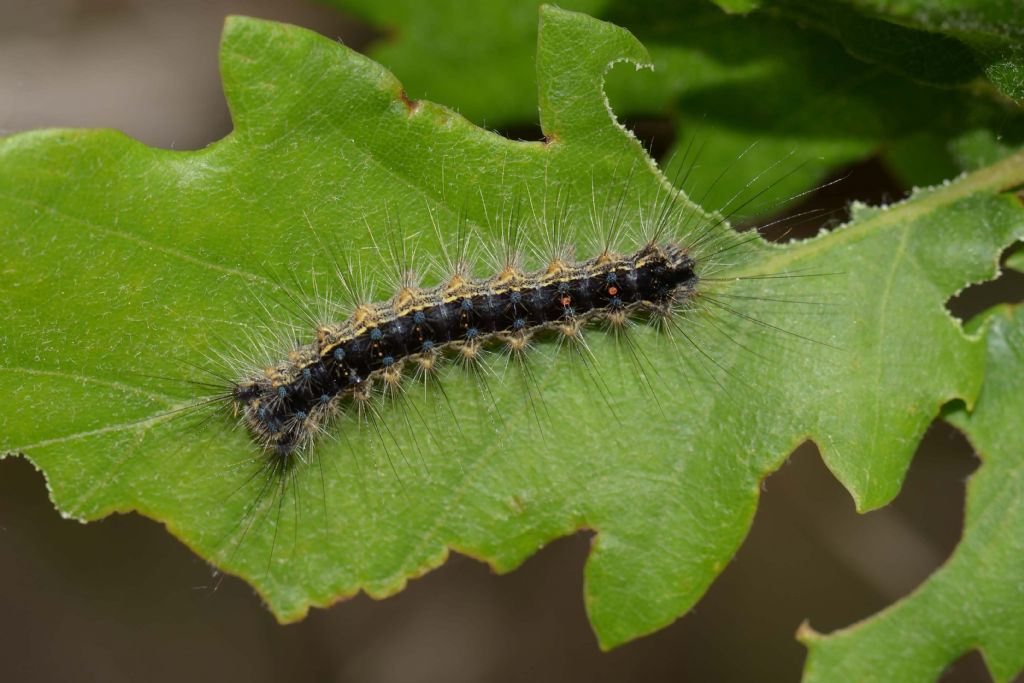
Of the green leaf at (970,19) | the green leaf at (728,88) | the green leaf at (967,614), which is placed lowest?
the green leaf at (967,614)

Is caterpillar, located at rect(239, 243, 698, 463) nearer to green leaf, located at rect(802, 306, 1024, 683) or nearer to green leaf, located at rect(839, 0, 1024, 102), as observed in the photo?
green leaf, located at rect(839, 0, 1024, 102)

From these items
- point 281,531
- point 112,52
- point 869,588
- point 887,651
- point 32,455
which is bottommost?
point 869,588

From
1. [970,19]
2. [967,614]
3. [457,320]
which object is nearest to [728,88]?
[970,19]

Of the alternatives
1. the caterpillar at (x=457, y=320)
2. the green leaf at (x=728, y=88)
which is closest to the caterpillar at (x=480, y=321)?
the caterpillar at (x=457, y=320)

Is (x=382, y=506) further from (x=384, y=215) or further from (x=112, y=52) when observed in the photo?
(x=112, y=52)

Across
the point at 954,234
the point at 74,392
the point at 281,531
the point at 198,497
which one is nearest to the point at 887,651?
the point at 954,234

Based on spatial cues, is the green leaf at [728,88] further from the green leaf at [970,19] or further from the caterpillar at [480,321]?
the green leaf at [970,19]
